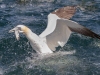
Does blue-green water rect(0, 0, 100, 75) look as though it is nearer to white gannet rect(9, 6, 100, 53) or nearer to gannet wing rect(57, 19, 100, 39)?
white gannet rect(9, 6, 100, 53)

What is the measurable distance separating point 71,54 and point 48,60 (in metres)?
0.72

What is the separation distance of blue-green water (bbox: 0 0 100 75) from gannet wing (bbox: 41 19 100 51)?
1.18ft

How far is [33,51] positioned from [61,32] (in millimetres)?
1232

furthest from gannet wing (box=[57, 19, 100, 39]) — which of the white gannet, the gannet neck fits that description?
the gannet neck

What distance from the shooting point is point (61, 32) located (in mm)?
9422

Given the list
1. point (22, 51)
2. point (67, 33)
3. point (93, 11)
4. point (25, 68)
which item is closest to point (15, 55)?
point (22, 51)

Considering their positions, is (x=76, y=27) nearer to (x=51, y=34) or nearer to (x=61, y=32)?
(x=61, y=32)

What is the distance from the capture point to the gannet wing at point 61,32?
29.0ft

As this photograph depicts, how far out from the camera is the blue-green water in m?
8.84

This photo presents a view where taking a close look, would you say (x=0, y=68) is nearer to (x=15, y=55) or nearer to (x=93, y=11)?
(x=15, y=55)

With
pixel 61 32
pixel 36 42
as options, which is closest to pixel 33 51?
pixel 36 42

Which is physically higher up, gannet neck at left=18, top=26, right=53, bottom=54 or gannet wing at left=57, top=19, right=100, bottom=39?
gannet wing at left=57, top=19, right=100, bottom=39

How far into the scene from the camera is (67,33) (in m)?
9.33

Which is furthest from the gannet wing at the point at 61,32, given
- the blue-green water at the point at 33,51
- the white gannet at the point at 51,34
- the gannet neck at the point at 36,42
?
the blue-green water at the point at 33,51
